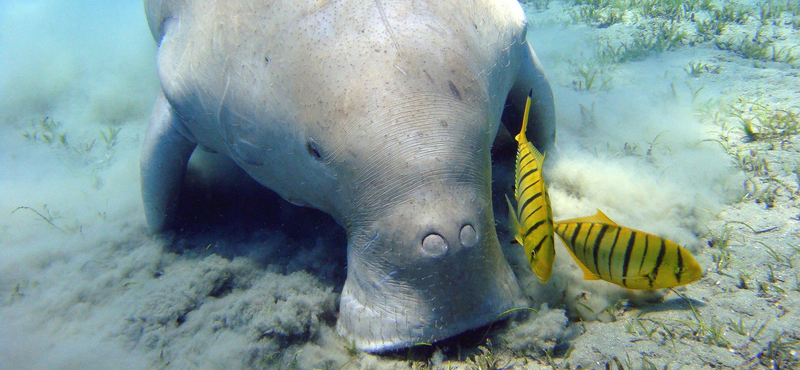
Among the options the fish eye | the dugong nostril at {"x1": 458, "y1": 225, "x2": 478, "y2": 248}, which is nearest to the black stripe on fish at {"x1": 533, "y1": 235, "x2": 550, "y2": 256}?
the dugong nostril at {"x1": 458, "y1": 225, "x2": 478, "y2": 248}

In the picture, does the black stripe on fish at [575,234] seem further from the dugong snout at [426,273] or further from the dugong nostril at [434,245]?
the dugong nostril at [434,245]

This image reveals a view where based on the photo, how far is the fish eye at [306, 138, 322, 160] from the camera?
1840 millimetres

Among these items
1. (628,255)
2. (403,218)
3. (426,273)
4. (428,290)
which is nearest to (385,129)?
(403,218)

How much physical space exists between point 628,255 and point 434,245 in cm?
95

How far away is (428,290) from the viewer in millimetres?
1803

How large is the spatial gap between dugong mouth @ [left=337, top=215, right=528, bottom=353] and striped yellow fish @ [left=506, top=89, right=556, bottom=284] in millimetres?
190

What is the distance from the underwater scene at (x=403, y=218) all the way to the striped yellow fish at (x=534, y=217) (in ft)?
0.04

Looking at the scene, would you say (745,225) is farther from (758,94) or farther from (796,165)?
(758,94)

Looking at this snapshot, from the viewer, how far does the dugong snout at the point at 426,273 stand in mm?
1652

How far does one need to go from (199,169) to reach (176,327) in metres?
1.79

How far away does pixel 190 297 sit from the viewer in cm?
281

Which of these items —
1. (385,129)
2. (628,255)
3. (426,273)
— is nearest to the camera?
(385,129)

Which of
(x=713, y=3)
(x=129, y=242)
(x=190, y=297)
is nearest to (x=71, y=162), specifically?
(x=129, y=242)

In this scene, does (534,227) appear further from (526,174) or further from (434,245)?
(434,245)
